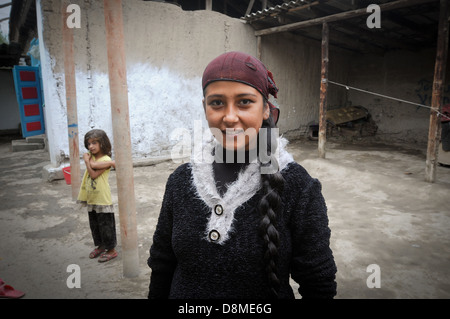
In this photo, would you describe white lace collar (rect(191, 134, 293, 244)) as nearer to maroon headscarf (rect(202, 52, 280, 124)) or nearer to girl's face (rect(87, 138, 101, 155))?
maroon headscarf (rect(202, 52, 280, 124))

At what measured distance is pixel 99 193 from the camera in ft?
9.57

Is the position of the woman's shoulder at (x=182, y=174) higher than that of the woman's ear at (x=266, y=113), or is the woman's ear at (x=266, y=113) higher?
the woman's ear at (x=266, y=113)

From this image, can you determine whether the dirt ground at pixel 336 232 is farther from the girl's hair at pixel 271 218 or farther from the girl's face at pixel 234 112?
the girl's face at pixel 234 112

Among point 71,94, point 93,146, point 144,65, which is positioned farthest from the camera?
point 144,65

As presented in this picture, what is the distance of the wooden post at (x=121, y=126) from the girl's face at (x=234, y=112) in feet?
5.29

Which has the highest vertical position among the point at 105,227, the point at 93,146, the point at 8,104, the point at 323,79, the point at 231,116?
the point at 323,79

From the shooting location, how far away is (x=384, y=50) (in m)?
10.6

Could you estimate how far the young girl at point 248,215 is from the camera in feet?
2.97

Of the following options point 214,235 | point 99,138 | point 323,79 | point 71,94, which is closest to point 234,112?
point 214,235

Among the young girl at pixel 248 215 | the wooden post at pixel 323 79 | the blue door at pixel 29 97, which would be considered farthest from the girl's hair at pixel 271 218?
the blue door at pixel 29 97

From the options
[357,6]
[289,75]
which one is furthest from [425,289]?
[289,75]

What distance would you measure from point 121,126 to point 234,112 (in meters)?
1.70

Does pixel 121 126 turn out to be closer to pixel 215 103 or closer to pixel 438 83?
pixel 215 103

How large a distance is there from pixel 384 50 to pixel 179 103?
832 centimetres
